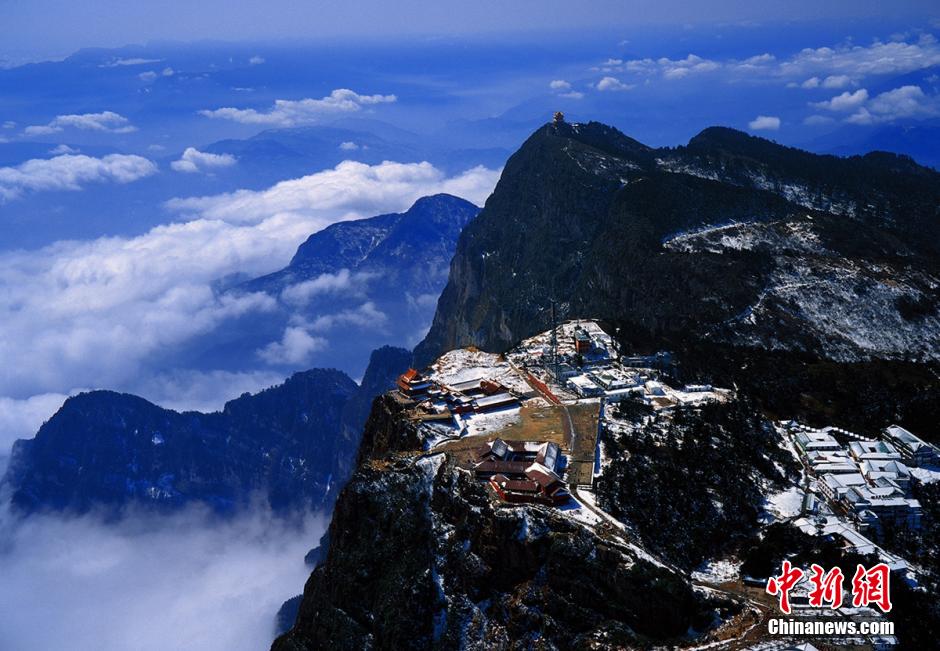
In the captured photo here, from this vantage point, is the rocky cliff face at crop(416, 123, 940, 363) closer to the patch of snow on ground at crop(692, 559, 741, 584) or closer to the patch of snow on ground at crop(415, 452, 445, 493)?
the patch of snow on ground at crop(415, 452, 445, 493)

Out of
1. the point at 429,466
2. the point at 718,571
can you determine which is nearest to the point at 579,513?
the point at 718,571

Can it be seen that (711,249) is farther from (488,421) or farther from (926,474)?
(488,421)

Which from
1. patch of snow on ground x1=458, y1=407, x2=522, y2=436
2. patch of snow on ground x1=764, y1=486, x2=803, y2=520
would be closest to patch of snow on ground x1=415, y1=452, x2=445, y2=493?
patch of snow on ground x1=458, y1=407, x2=522, y2=436

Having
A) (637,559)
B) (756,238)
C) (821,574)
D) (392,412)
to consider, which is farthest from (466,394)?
(756,238)

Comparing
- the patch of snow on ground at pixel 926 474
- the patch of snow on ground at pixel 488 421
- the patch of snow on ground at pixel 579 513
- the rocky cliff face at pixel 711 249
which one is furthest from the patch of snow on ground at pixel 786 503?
the rocky cliff face at pixel 711 249

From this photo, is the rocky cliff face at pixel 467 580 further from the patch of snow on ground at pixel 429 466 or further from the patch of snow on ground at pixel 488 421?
the patch of snow on ground at pixel 488 421

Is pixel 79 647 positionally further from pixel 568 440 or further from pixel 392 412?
pixel 568 440
